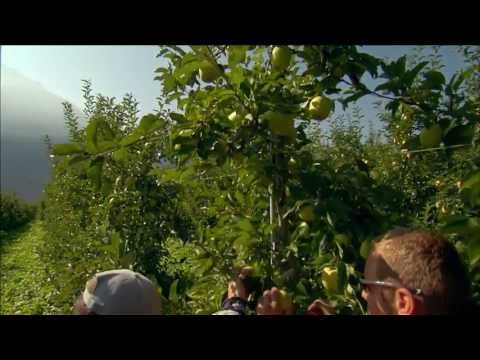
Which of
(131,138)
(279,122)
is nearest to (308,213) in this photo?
(279,122)

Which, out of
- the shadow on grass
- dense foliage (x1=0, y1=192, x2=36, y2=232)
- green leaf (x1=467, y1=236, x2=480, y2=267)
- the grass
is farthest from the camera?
dense foliage (x1=0, y1=192, x2=36, y2=232)

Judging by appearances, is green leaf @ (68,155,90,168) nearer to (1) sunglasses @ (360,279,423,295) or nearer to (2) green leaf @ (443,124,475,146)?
(1) sunglasses @ (360,279,423,295)

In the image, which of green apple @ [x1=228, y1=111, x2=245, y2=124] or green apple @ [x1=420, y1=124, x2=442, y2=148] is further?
green apple @ [x1=228, y1=111, x2=245, y2=124]

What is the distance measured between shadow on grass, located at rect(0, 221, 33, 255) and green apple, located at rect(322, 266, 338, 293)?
8.11 meters

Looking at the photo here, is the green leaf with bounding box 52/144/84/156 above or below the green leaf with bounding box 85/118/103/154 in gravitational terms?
below

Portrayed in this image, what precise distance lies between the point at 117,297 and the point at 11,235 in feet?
34.3

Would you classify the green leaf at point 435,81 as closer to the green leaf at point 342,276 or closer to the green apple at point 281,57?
the green apple at point 281,57

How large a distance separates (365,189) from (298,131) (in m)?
0.29

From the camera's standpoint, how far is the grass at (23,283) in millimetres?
3630

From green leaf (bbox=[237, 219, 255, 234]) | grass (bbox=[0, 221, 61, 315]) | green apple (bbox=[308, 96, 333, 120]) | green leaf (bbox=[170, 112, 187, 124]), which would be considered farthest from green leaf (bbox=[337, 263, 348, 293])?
grass (bbox=[0, 221, 61, 315])

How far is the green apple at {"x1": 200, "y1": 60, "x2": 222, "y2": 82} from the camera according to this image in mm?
1045

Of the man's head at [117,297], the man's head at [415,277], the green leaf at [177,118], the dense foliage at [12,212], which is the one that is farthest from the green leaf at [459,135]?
the dense foliage at [12,212]
